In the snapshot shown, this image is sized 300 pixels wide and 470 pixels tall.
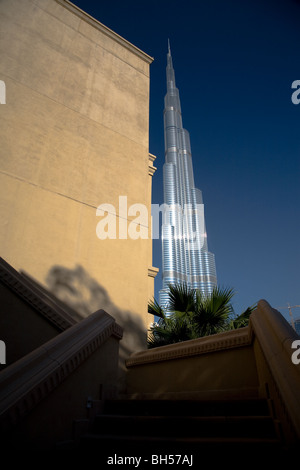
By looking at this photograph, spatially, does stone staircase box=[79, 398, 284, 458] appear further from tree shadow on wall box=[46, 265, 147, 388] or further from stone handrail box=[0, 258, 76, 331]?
tree shadow on wall box=[46, 265, 147, 388]

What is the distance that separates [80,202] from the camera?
26.6 ft

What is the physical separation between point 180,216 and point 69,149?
443 feet

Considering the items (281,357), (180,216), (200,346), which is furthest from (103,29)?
(180,216)

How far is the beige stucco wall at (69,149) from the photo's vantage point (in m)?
7.13

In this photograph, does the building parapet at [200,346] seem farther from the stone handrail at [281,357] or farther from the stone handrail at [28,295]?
the stone handrail at [28,295]

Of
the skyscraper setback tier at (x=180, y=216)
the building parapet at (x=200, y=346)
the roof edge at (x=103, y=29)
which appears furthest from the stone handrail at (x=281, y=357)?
the skyscraper setback tier at (x=180, y=216)

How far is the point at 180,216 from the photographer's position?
467ft

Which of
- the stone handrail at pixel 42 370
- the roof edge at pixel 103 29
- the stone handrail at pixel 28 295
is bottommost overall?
the stone handrail at pixel 42 370

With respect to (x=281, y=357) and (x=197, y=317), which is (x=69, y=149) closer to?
(x=197, y=317)

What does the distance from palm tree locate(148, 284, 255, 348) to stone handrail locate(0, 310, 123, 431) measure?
3.25m

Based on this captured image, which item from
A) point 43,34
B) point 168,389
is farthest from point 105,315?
point 43,34

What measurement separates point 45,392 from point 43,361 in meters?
0.25

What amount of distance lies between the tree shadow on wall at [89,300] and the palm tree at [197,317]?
75cm
